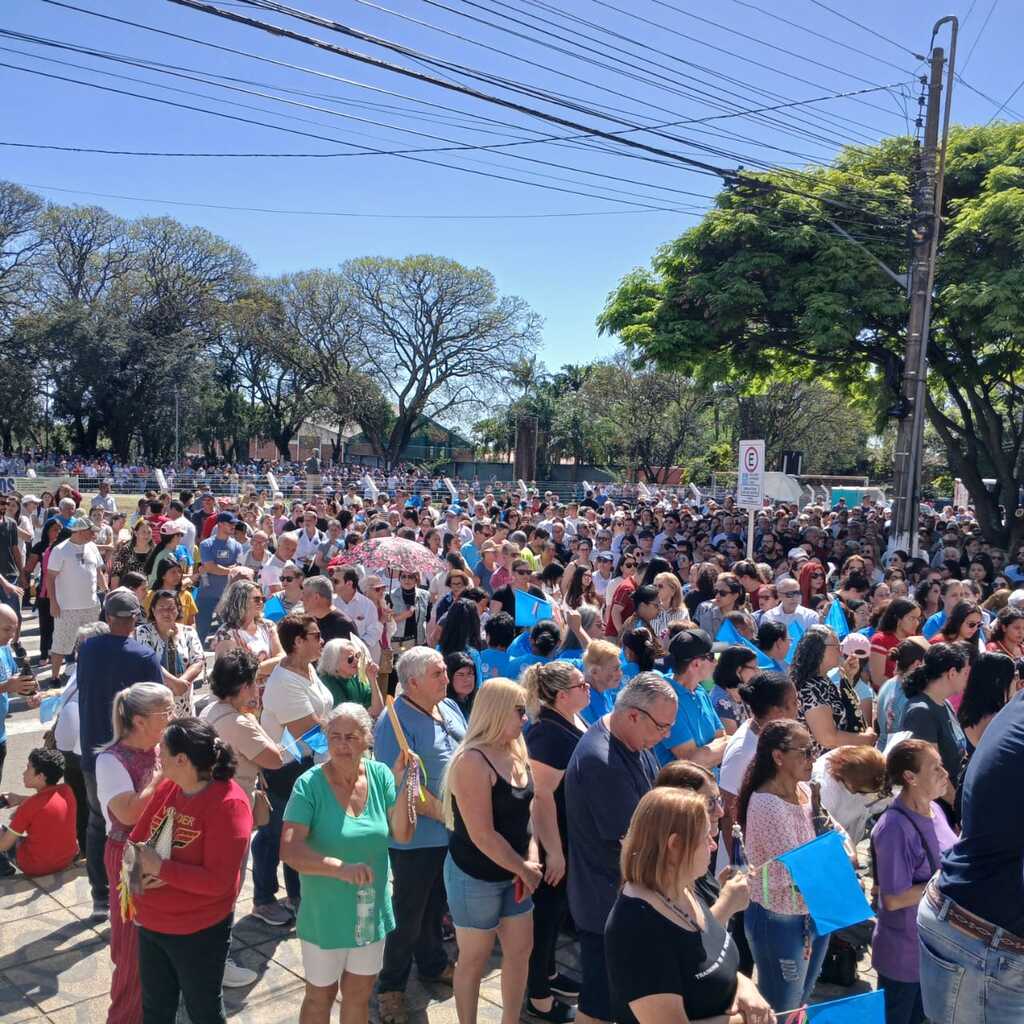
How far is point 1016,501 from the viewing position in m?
19.0

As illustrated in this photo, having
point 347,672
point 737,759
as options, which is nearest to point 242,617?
point 347,672

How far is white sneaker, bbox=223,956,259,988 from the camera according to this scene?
13.6 feet

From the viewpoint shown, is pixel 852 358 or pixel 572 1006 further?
pixel 852 358

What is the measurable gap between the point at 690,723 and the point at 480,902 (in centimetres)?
150

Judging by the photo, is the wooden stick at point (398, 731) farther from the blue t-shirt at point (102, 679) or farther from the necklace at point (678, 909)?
the necklace at point (678, 909)

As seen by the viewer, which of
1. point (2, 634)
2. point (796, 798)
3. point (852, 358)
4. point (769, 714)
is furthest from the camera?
point (852, 358)

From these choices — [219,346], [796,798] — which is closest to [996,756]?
[796,798]

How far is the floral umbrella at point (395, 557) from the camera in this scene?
8.02 metres

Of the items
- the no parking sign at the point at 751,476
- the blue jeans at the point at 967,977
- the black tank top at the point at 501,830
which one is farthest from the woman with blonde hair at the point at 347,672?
the no parking sign at the point at 751,476

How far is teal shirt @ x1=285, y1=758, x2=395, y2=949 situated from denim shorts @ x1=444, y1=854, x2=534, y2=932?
28 centimetres

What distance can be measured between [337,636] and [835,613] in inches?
164

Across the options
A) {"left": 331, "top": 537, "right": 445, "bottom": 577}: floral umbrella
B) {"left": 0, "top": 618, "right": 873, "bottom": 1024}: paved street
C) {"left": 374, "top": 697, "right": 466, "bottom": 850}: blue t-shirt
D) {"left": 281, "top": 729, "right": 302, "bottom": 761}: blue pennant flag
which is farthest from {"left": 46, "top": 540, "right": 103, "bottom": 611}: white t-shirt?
{"left": 374, "top": 697, "right": 466, "bottom": 850}: blue t-shirt

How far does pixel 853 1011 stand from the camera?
2705 mm

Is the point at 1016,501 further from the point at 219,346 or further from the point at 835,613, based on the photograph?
the point at 219,346
